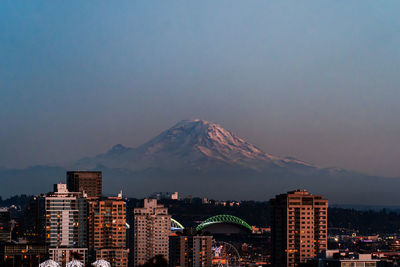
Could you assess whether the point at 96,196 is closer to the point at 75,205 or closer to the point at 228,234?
the point at 75,205

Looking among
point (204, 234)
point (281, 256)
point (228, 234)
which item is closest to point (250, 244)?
point (228, 234)

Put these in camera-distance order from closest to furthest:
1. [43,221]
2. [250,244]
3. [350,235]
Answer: [43,221], [250,244], [350,235]

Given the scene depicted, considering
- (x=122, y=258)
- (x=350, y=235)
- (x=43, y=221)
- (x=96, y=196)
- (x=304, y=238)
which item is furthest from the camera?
(x=350, y=235)

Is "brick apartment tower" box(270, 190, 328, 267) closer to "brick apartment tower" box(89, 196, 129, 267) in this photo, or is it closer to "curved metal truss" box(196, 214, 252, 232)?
"brick apartment tower" box(89, 196, 129, 267)

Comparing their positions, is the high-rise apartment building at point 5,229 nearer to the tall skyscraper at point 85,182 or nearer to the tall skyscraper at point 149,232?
the tall skyscraper at point 85,182

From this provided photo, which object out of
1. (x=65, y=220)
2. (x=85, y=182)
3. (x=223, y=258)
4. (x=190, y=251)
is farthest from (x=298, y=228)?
(x=85, y=182)
